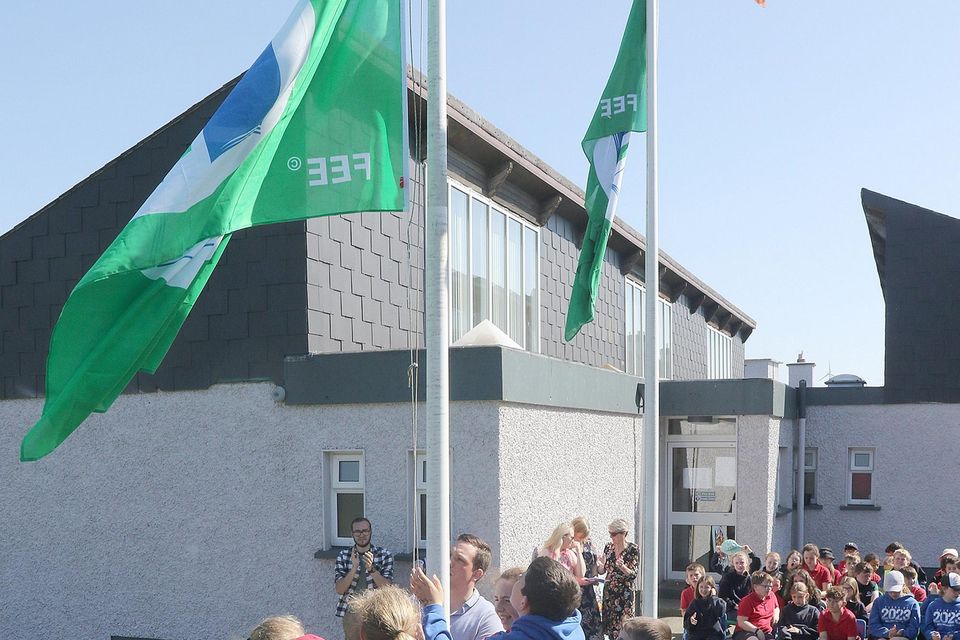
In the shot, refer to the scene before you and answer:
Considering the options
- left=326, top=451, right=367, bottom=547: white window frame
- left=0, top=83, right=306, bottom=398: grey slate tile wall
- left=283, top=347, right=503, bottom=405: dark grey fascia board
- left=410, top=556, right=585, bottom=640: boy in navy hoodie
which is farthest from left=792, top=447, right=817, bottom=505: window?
left=410, top=556, right=585, bottom=640: boy in navy hoodie

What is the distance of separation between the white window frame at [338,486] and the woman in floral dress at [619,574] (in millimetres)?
2690

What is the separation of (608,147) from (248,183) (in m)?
4.30

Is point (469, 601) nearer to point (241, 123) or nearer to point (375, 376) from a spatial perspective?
point (241, 123)

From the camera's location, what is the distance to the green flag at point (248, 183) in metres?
5.05

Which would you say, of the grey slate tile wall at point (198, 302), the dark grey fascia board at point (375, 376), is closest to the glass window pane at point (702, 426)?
the dark grey fascia board at point (375, 376)

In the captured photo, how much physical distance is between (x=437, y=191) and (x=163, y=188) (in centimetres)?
140

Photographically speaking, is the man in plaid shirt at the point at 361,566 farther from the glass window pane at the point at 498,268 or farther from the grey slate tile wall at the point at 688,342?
the grey slate tile wall at the point at 688,342

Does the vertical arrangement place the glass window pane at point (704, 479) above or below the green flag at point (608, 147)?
below

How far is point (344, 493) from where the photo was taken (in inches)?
392

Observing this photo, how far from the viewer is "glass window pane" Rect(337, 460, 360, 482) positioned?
9.94 meters

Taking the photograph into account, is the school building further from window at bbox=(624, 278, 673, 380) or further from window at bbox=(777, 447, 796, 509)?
window at bbox=(624, 278, 673, 380)

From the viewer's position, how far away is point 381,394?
962cm

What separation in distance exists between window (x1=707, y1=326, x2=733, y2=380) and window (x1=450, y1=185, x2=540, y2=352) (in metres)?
14.0

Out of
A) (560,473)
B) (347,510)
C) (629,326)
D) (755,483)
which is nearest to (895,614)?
(560,473)
